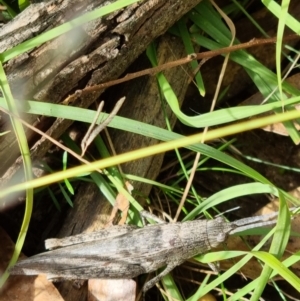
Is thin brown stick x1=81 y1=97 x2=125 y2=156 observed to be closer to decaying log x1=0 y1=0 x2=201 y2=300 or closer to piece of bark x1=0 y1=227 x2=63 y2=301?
decaying log x1=0 y1=0 x2=201 y2=300

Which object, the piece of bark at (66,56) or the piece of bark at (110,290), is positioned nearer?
the piece of bark at (66,56)

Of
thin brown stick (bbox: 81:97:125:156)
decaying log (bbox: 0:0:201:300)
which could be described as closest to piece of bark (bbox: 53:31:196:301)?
decaying log (bbox: 0:0:201:300)

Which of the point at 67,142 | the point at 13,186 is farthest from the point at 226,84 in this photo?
the point at 13,186

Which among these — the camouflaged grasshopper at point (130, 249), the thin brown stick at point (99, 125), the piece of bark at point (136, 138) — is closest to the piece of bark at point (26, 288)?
the camouflaged grasshopper at point (130, 249)

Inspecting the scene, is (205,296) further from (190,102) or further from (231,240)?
(190,102)

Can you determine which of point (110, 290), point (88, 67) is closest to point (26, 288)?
point (110, 290)

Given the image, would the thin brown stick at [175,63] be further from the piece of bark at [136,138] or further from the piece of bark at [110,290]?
the piece of bark at [110,290]
